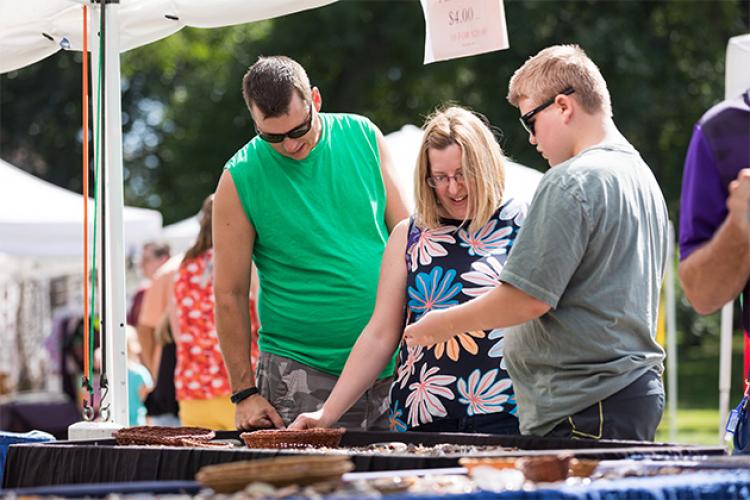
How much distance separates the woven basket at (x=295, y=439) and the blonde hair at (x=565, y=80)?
883 millimetres

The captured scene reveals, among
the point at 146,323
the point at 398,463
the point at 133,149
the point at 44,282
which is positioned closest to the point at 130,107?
the point at 133,149

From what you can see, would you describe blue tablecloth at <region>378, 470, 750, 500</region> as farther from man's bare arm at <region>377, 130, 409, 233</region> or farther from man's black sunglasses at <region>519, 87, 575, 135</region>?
man's bare arm at <region>377, 130, 409, 233</region>

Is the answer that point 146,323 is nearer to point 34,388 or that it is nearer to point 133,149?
point 34,388

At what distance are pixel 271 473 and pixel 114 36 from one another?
211cm

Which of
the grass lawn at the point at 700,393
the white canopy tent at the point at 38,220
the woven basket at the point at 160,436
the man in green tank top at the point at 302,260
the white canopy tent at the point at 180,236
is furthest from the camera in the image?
the grass lawn at the point at 700,393

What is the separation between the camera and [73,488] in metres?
1.95

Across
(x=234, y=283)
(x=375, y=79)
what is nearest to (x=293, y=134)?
(x=234, y=283)

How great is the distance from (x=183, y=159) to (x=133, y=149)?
11.3ft

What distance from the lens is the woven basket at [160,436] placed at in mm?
2744

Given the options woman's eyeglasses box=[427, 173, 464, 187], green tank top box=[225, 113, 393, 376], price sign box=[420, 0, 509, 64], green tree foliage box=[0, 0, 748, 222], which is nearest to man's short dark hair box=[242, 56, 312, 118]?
green tank top box=[225, 113, 393, 376]

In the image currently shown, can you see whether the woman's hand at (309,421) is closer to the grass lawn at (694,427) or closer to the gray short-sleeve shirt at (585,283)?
the gray short-sleeve shirt at (585,283)

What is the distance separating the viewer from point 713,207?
2160 mm

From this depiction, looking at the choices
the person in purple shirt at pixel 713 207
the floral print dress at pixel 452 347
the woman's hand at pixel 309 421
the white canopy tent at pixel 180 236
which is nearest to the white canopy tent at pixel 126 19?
the floral print dress at pixel 452 347

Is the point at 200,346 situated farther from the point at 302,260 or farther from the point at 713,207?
the point at 713,207
